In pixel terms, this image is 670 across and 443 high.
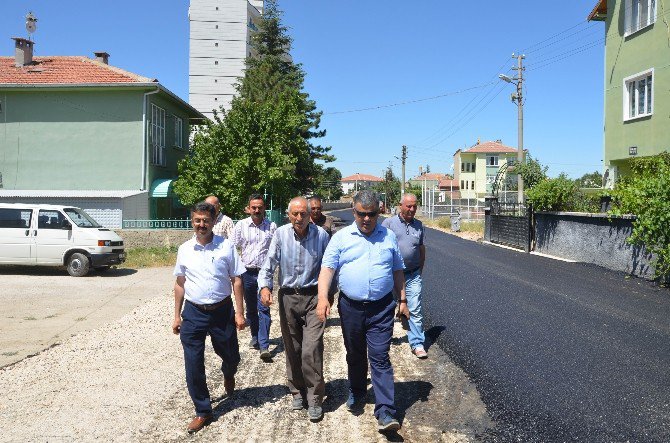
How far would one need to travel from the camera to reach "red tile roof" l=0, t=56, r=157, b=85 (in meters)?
23.1

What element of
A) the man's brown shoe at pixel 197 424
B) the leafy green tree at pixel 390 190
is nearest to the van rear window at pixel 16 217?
the man's brown shoe at pixel 197 424

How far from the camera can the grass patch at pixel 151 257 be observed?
16.8m

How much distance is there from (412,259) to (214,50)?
205 feet

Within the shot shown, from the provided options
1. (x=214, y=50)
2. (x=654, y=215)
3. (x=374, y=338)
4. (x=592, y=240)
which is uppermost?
(x=214, y=50)

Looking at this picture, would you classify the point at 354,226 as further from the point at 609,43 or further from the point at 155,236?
the point at 609,43

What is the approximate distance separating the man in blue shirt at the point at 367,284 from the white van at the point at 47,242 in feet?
36.3

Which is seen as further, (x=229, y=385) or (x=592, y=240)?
(x=592, y=240)

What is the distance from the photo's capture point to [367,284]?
15.0ft

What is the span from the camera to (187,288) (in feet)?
15.6

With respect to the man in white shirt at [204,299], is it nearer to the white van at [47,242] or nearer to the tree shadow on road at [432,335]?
the tree shadow on road at [432,335]

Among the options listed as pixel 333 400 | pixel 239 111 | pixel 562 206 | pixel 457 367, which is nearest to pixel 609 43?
pixel 562 206

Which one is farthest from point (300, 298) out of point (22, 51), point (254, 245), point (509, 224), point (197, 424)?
point (22, 51)

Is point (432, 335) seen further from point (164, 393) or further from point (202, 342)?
point (202, 342)

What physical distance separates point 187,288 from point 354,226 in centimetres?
145
